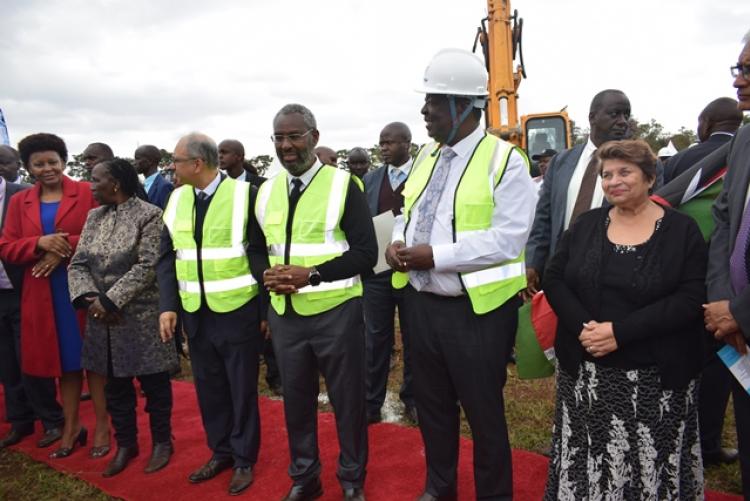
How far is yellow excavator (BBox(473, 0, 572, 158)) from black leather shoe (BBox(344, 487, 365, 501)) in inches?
378

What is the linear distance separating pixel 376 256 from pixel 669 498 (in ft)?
5.63

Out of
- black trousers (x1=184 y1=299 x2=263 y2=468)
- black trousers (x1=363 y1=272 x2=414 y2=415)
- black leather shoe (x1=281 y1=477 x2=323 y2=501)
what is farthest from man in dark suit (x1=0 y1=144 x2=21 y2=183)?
black leather shoe (x1=281 y1=477 x2=323 y2=501)

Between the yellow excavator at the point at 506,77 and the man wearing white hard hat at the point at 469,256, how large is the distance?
367 inches

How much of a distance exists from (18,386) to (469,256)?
3.85 meters

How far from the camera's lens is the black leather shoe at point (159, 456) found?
374 cm

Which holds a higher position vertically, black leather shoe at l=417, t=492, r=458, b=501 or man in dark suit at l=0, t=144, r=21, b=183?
man in dark suit at l=0, t=144, r=21, b=183

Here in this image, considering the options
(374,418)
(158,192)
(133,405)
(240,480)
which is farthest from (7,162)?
(374,418)

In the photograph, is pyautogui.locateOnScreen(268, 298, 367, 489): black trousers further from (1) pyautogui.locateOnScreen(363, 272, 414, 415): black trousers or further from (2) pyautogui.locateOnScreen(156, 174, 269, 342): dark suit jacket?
(1) pyautogui.locateOnScreen(363, 272, 414, 415): black trousers

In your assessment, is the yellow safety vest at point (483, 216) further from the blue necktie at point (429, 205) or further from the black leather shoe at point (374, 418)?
the black leather shoe at point (374, 418)

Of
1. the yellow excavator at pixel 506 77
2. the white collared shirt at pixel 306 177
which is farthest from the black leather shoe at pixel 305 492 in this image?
the yellow excavator at pixel 506 77

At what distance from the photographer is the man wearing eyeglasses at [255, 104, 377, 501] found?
2961 mm

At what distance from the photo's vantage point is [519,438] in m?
3.90

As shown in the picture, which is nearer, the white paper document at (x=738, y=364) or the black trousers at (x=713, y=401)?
the white paper document at (x=738, y=364)

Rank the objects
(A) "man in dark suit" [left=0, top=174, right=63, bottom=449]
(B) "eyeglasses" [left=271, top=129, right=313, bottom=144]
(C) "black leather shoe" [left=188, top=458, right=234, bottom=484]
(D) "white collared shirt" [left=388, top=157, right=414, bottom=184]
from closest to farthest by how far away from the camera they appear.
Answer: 1. (B) "eyeglasses" [left=271, top=129, right=313, bottom=144]
2. (C) "black leather shoe" [left=188, top=458, right=234, bottom=484]
3. (A) "man in dark suit" [left=0, top=174, right=63, bottom=449]
4. (D) "white collared shirt" [left=388, top=157, right=414, bottom=184]
